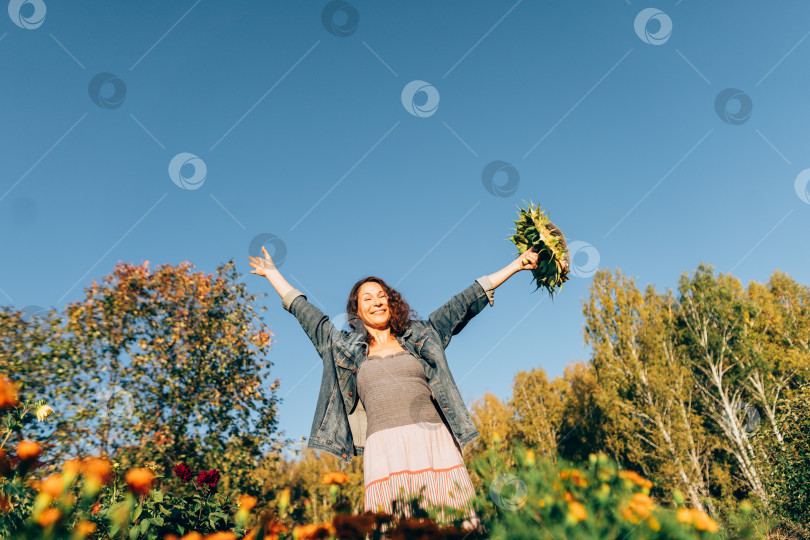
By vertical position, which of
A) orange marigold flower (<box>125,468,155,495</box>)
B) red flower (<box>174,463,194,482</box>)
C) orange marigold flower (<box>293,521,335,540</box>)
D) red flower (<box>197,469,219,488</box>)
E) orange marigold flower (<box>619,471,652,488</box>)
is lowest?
orange marigold flower (<box>293,521,335,540</box>)

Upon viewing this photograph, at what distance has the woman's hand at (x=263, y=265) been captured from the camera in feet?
13.3

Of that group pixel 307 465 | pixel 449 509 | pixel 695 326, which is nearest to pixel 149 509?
pixel 449 509

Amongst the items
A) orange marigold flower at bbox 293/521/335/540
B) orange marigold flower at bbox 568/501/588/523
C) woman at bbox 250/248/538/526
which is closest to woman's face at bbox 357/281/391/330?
woman at bbox 250/248/538/526

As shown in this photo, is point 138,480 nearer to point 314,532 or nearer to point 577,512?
point 314,532

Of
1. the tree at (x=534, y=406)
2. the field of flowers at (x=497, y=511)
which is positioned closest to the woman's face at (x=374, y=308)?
the field of flowers at (x=497, y=511)

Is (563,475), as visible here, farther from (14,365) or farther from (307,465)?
(307,465)

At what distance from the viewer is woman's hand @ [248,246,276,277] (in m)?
4.06

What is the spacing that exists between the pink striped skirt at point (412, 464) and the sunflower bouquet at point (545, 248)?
5.07ft

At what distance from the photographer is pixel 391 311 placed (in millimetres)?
3924

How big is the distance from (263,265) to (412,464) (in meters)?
2.22

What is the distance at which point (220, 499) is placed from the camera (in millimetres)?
3006

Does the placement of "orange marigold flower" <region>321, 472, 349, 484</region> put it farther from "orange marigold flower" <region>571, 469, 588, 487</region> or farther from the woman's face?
the woman's face

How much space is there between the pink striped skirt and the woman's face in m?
0.94

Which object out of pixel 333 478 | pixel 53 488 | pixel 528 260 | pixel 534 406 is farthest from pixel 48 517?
pixel 534 406
